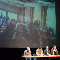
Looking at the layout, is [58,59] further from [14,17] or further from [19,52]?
[14,17]

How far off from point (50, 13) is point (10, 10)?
1.61 meters

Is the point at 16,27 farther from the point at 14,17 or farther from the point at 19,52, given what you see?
the point at 19,52

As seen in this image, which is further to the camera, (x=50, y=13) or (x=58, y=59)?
(x=50, y=13)

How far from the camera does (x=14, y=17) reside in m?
4.43

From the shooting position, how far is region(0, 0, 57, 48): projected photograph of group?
14.4 feet

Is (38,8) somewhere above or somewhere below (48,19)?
above

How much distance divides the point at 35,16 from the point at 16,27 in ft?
2.88

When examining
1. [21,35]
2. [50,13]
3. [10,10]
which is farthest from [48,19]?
[10,10]

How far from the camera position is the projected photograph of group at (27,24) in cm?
440

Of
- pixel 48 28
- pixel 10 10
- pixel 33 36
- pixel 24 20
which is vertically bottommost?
pixel 33 36

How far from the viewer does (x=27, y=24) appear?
4.46m

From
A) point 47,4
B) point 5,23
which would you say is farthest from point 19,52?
point 47,4

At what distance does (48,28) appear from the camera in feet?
14.8

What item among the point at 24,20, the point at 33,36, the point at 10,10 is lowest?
the point at 33,36
